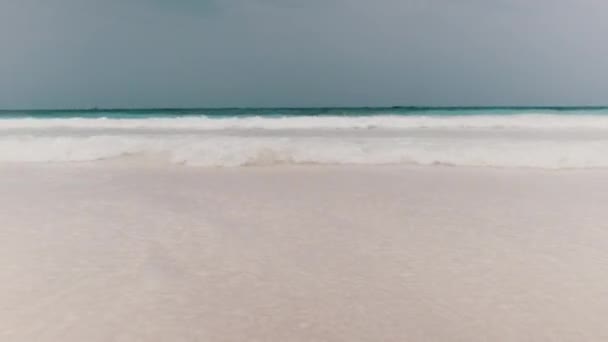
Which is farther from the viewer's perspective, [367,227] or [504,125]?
[504,125]

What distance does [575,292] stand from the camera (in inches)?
94.9

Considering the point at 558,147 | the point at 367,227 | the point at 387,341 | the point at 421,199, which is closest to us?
the point at 387,341

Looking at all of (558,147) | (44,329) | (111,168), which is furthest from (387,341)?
(558,147)

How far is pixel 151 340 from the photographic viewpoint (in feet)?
6.47

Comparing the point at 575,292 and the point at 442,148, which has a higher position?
the point at 442,148

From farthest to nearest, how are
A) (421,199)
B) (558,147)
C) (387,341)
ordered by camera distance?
1. (558,147)
2. (421,199)
3. (387,341)

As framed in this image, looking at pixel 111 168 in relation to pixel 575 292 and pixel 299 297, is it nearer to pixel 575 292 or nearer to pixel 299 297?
pixel 299 297

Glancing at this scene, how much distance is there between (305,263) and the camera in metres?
2.85

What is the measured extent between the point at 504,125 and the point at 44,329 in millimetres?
18009

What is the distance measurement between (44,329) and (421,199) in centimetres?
338

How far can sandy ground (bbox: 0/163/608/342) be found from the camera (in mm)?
2082

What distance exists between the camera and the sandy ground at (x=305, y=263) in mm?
2082

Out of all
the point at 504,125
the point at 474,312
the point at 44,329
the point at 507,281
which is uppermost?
the point at 504,125

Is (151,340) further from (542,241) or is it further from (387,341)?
(542,241)
